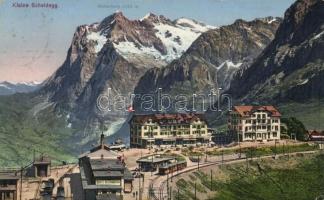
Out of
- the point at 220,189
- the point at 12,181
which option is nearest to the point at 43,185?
the point at 12,181

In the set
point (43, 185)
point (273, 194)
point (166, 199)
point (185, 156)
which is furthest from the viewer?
point (185, 156)

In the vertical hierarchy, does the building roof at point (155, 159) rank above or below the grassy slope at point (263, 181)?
above

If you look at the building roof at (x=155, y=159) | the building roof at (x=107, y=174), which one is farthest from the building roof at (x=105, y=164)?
the building roof at (x=155, y=159)

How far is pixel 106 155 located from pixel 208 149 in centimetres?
4837

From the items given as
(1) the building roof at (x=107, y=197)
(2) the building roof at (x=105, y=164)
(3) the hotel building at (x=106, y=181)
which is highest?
(2) the building roof at (x=105, y=164)

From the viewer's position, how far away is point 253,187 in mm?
162000

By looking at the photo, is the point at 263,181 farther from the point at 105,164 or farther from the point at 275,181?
the point at 105,164

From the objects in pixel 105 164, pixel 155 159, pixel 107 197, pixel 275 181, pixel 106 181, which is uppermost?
pixel 155 159

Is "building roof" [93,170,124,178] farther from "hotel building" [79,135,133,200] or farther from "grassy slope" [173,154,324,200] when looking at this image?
"grassy slope" [173,154,324,200]

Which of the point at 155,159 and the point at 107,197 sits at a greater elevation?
the point at 155,159

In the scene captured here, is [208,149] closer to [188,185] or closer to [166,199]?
[188,185]

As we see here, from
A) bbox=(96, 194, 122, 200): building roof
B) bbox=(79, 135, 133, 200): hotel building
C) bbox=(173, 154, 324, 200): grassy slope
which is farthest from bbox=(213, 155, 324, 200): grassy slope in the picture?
bbox=(96, 194, 122, 200): building roof

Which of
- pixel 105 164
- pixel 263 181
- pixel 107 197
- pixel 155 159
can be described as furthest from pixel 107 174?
pixel 263 181

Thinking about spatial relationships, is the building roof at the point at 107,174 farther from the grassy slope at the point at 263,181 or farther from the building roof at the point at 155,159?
the building roof at the point at 155,159
